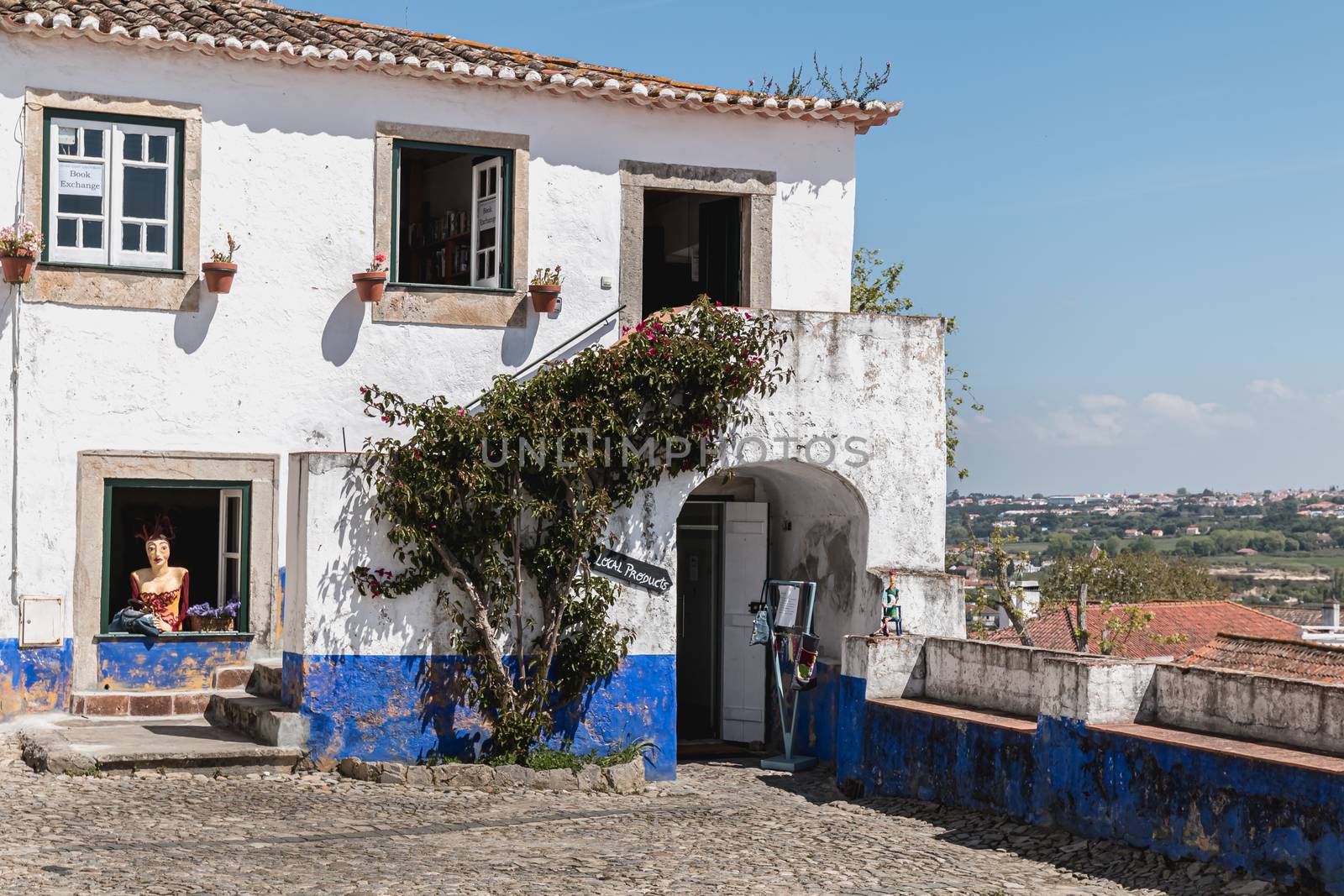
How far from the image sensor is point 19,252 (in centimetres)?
1321

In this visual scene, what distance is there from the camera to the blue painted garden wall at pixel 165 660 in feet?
44.9

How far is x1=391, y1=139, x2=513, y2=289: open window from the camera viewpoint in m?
15.1

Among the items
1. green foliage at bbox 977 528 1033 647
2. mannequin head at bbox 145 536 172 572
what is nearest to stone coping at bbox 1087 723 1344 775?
mannequin head at bbox 145 536 172 572

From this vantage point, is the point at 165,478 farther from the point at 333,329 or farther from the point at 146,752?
the point at 146,752

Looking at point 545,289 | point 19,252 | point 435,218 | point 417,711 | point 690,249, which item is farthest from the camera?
point 690,249

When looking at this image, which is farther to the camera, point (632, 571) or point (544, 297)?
point (544, 297)

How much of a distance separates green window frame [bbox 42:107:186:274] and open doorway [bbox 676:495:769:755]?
5482 millimetres

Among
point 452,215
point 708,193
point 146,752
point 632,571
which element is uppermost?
point 708,193

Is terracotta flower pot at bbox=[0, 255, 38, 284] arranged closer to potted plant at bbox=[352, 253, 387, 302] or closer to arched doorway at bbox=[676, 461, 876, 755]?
potted plant at bbox=[352, 253, 387, 302]

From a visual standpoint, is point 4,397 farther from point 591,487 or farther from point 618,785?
point 618,785

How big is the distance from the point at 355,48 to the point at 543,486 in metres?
4.50

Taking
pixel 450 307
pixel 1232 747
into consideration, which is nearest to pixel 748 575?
pixel 450 307

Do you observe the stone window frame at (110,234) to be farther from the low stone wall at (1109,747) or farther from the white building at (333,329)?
the low stone wall at (1109,747)

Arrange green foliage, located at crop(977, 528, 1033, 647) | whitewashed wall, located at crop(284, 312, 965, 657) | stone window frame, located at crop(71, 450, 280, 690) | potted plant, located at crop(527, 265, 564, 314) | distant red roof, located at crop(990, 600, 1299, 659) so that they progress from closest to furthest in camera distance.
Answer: stone window frame, located at crop(71, 450, 280, 690) → whitewashed wall, located at crop(284, 312, 965, 657) → potted plant, located at crop(527, 265, 564, 314) → green foliage, located at crop(977, 528, 1033, 647) → distant red roof, located at crop(990, 600, 1299, 659)
